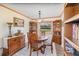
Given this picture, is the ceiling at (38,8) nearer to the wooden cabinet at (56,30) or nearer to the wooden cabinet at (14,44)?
the wooden cabinet at (56,30)

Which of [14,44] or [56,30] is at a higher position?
[56,30]

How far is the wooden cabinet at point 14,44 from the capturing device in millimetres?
1444

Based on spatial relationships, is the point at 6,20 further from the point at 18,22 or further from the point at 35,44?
the point at 35,44

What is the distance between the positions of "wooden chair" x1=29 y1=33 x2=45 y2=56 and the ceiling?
0.23 m

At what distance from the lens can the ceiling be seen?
1.44 metres

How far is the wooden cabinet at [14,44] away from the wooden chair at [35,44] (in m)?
0.10

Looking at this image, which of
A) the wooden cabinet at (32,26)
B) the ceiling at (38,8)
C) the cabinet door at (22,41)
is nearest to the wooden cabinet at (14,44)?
the cabinet door at (22,41)

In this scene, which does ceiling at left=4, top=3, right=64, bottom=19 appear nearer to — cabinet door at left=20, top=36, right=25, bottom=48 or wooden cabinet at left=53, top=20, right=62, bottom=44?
wooden cabinet at left=53, top=20, right=62, bottom=44

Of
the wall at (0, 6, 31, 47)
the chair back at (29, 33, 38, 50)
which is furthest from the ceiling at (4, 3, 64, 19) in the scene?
the chair back at (29, 33, 38, 50)

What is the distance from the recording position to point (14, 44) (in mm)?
1468

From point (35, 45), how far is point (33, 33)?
0.52ft

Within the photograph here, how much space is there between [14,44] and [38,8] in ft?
1.72

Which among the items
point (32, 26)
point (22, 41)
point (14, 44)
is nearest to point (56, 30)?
point (32, 26)

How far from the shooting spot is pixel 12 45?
146 cm
